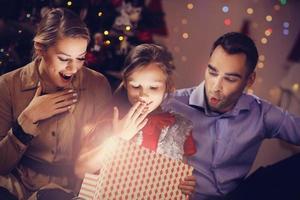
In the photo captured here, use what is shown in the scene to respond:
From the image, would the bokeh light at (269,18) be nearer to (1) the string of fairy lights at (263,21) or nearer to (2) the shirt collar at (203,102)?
(1) the string of fairy lights at (263,21)

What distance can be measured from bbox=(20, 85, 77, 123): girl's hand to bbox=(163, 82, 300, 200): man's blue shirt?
2.05ft

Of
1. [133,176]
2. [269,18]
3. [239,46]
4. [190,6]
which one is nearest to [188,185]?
[133,176]

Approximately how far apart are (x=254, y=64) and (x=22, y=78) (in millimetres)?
1342

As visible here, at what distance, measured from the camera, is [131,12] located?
2.98m

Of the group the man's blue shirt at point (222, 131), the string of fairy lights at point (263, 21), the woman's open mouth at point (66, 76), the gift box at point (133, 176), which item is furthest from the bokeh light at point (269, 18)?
the woman's open mouth at point (66, 76)

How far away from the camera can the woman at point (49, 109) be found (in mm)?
2469

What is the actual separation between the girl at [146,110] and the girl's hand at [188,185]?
2 cm

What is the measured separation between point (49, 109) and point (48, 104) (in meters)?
0.03

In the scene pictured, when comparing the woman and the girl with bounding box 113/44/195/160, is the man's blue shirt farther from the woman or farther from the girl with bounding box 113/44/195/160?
the woman

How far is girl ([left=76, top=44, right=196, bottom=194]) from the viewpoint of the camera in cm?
257

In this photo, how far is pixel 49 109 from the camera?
2523 millimetres

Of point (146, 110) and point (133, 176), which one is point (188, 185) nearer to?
point (133, 176)

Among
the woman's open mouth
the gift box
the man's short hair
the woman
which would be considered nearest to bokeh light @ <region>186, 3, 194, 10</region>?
the man's short hair

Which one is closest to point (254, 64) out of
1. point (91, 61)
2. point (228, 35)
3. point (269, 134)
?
point (228, 35)
